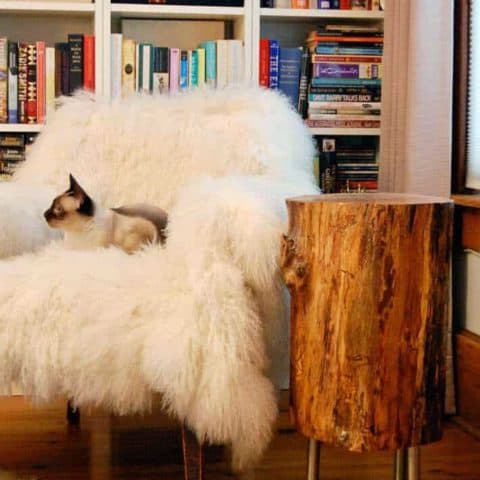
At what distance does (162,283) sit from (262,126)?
0.76m

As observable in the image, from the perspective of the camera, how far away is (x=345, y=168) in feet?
9.78

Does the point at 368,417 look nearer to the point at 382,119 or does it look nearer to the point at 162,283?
the point at 162,283

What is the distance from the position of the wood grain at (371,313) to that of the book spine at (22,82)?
4.63 feet

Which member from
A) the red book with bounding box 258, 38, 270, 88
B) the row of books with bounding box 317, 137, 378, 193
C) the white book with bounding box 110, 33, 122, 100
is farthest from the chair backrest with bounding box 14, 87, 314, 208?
the row of books with bounding box 317, 137, 378, 193

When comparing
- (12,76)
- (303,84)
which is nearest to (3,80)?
(12,76)

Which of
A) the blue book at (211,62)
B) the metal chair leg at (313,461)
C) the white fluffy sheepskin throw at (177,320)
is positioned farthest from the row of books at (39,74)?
the metal chair leg at (313,461)

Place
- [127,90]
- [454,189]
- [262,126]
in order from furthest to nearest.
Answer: [127,90], [454,189], [262,126]

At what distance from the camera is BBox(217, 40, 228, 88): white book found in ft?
9.39

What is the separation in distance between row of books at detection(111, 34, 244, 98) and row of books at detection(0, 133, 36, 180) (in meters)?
0.34

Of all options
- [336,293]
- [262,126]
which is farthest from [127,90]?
[336,293]

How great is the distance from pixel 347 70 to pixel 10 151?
3.53 feet

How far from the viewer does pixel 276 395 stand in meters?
1.80

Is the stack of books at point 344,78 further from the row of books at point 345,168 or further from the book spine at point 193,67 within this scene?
the book spine at point 193,67

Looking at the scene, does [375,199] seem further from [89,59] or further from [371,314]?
[89,59]
